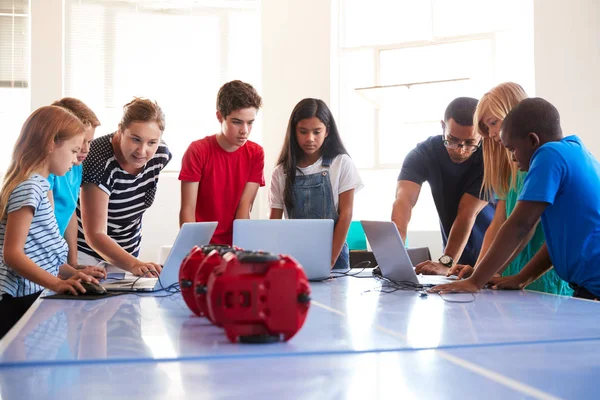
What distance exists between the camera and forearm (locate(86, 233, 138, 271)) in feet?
6.98

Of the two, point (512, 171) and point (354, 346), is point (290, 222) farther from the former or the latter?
point (354, 346)

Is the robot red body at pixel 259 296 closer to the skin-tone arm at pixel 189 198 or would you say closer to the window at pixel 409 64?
the skin-tone arm at pixel 189 198

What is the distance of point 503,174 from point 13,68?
4913 mm

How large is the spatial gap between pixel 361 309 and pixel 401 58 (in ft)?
16.1

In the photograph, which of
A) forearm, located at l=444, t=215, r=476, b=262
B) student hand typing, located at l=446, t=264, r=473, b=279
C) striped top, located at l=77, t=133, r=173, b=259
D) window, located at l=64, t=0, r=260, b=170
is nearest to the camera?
student hand typing, located at l=446, t=264, r=473, b=279

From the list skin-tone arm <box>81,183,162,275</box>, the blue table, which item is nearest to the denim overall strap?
skin-tone arm <box>81,183,162,275</box>

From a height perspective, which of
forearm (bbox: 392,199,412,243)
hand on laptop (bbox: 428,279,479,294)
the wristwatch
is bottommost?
the wristwatch

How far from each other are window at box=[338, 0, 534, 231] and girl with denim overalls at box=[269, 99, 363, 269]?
2798 millimetres

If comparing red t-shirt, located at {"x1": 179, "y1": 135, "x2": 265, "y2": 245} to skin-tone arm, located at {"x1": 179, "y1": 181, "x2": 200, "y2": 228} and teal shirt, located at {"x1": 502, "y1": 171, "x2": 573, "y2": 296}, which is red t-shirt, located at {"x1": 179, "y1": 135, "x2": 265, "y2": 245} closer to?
skin-tone arm, located at {"x1": 179, "y1": 181, "x2": 200, "y2": 228}

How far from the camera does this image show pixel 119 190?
2.49 meters

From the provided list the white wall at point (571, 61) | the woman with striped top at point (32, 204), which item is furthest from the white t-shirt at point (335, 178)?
the white wall at point (571, 61)

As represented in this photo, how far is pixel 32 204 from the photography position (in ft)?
5.83

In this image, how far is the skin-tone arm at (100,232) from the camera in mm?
2121

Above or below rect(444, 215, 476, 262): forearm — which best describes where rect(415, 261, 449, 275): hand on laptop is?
below
